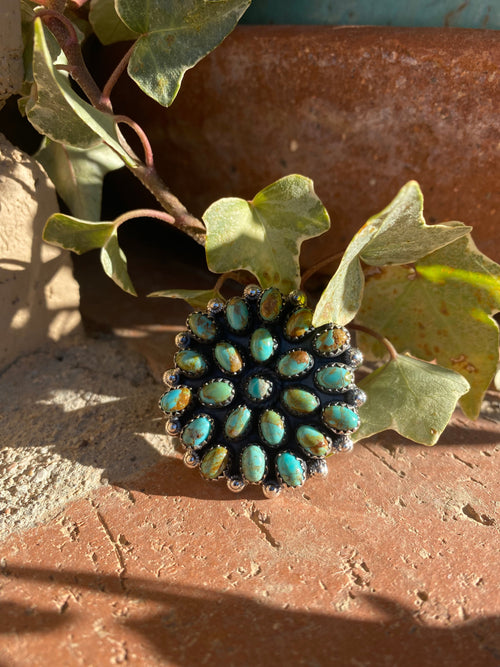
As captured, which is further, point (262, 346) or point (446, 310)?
point (446, 310)

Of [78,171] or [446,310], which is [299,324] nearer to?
[446,310]

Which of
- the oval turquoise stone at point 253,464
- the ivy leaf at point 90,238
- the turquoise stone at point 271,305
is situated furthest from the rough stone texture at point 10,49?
the oval turquoise stone at point 253,464

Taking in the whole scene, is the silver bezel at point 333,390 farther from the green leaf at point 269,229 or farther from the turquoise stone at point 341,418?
the green leaf at point 269,229

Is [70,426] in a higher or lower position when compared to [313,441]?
lower

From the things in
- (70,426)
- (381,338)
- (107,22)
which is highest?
(107,22)

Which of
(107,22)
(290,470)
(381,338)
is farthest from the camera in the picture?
(107,22)

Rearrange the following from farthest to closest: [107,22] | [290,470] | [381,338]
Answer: [107,22] → [381,338] → [290,470]


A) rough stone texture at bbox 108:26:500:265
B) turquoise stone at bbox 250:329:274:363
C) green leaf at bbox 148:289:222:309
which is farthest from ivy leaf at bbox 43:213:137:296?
rough stone texture at bbox 108:26:500:265

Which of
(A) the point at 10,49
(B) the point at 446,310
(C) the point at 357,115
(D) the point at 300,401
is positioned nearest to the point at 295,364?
(D) the point at 300,401
